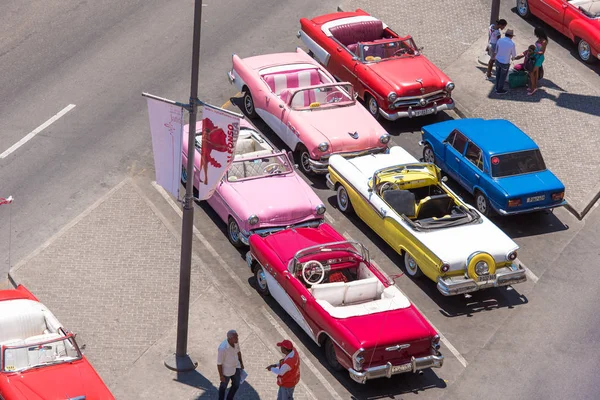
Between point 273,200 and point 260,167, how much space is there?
1208 mm

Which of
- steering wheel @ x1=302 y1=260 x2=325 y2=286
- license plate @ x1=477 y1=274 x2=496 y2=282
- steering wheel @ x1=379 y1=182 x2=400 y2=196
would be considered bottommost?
license plate @ x1=477 y1=274 x2=496 y2=282

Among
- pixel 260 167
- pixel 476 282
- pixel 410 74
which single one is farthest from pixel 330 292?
pixel 410 74

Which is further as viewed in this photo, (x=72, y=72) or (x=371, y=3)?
(x=371, y=3)

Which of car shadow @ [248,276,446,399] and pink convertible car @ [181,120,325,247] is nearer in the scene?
car shadow @ [248,276,446,399]

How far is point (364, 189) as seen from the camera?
23.6 m

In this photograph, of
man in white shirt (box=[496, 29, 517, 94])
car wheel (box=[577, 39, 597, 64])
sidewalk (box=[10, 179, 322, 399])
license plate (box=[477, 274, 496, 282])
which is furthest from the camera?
car wheel (box=[577, 39, 597, 64])

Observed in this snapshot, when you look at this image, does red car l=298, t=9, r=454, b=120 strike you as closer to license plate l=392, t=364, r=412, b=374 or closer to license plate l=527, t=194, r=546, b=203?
license plate l=527, t=194, r=546, b=203

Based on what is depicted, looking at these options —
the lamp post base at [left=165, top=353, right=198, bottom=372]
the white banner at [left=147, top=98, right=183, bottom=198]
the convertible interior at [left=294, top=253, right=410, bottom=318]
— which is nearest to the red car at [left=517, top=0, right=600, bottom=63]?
the convertible interior at [left=294, top=253, right=410, bottom=318]

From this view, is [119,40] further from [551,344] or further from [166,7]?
[551,344]

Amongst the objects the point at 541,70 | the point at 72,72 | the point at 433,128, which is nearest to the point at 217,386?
the point at 433,128

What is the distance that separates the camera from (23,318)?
1923 cm

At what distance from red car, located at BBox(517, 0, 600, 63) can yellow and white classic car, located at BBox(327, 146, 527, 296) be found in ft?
24.9

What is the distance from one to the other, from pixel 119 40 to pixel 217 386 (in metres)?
12.4

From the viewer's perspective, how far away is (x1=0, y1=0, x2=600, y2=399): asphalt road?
20.9 metres
